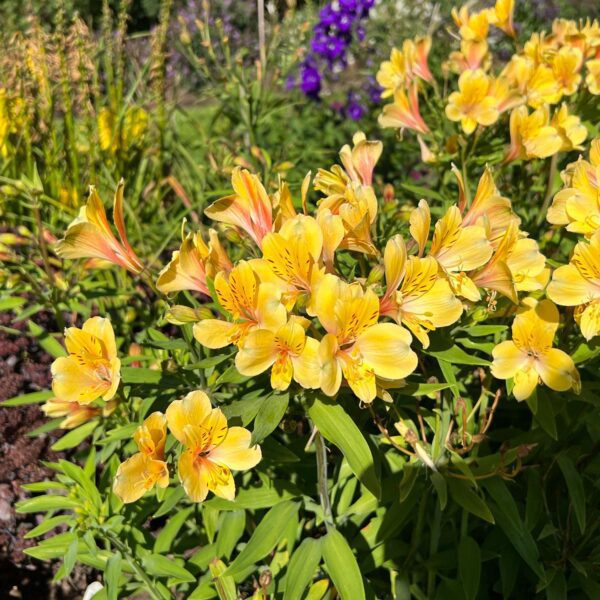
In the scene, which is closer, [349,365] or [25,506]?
[349,365]

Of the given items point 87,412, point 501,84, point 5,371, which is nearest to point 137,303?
point 5,371

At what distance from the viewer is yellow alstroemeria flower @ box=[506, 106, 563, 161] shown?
5.51 ft

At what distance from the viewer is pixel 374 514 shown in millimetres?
1791

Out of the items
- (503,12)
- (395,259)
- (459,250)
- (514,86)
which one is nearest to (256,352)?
(395,259)

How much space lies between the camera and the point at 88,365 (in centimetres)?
119

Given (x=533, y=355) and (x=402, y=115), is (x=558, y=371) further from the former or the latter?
(x=402, y=115)

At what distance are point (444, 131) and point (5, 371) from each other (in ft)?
5.65

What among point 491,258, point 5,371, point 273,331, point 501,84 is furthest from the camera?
point 5,371

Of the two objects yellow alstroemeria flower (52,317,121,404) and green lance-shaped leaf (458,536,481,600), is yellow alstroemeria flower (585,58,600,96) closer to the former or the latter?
green lance-shaped leaf (458,536,481,600)

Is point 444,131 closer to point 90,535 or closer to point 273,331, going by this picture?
point 273,331

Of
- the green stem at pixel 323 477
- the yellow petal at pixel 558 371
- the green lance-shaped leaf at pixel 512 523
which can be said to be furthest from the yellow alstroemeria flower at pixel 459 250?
the green lance-shaped leaf at pixel 512 523

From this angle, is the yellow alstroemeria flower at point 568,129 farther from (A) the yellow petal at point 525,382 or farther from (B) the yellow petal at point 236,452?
(B) the yellow petal at point 236,452

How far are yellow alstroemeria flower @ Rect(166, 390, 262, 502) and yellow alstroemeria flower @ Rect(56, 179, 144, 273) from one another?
1.08 ft

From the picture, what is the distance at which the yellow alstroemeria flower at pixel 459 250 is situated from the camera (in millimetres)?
1135
